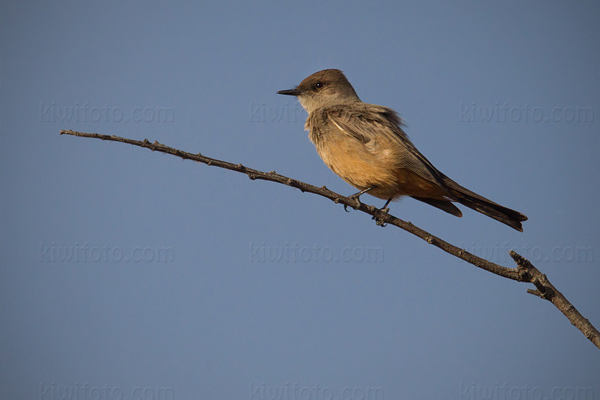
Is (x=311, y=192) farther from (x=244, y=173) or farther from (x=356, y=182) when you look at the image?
(x=356, y=182)

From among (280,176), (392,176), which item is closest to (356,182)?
(392,176)

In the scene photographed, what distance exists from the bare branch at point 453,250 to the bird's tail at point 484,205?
1545 mm

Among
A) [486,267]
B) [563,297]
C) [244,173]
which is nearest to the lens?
[563,297]

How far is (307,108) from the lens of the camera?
293 inches

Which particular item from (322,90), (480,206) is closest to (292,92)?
(322,90)

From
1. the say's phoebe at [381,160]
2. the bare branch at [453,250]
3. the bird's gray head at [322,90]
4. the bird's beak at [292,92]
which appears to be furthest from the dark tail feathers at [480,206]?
the bird's beak at [292,92]

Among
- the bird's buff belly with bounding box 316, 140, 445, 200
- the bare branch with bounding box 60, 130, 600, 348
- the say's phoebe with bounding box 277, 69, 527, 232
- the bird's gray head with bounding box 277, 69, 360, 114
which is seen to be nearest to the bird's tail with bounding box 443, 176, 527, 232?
the say's phoebe with bounding box 277, 69, 527, 232

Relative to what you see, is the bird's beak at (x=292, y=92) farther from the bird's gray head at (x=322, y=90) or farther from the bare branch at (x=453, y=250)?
the bare branch at (x=453, y=250)

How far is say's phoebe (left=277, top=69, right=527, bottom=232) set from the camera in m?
5.72

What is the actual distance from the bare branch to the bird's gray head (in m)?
3.37

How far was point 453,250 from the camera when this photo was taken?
3.48 meters

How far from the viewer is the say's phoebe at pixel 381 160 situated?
18.8 feet

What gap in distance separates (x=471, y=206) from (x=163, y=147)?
347cm

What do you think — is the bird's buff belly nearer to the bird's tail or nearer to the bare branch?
the bird's tail
